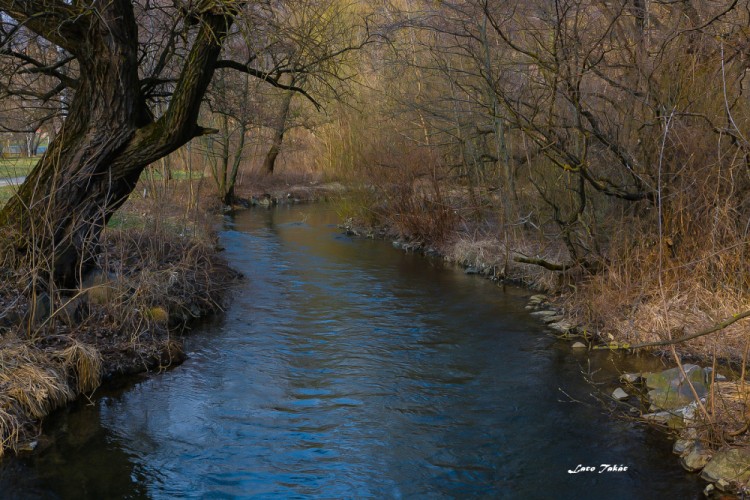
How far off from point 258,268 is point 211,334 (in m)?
4.46

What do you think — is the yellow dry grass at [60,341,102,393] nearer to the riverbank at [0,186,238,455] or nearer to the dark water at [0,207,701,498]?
the riverbank at [0,186,238,455]

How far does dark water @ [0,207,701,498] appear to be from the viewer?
6.13 m

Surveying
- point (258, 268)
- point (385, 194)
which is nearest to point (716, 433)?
point (258, 268)

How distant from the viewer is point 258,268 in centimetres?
1484

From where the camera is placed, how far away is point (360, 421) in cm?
741

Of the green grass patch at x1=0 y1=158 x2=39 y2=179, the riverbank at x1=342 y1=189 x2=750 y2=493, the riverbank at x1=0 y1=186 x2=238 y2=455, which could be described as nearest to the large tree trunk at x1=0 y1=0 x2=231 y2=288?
the green grass patch at x1=0 y1=158 x2=39 y2=179

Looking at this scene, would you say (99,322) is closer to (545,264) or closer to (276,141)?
(545,264)

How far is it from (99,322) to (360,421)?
3.72 metres

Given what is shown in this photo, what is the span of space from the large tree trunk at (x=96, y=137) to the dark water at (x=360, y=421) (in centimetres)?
220

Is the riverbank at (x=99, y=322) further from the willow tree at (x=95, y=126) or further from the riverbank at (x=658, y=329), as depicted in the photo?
the riverbank at (x=658, y=329)

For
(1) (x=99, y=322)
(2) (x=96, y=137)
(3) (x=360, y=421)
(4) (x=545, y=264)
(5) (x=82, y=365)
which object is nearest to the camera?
(3) (x=360, y=421)

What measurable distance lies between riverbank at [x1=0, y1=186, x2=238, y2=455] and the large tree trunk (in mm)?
472
